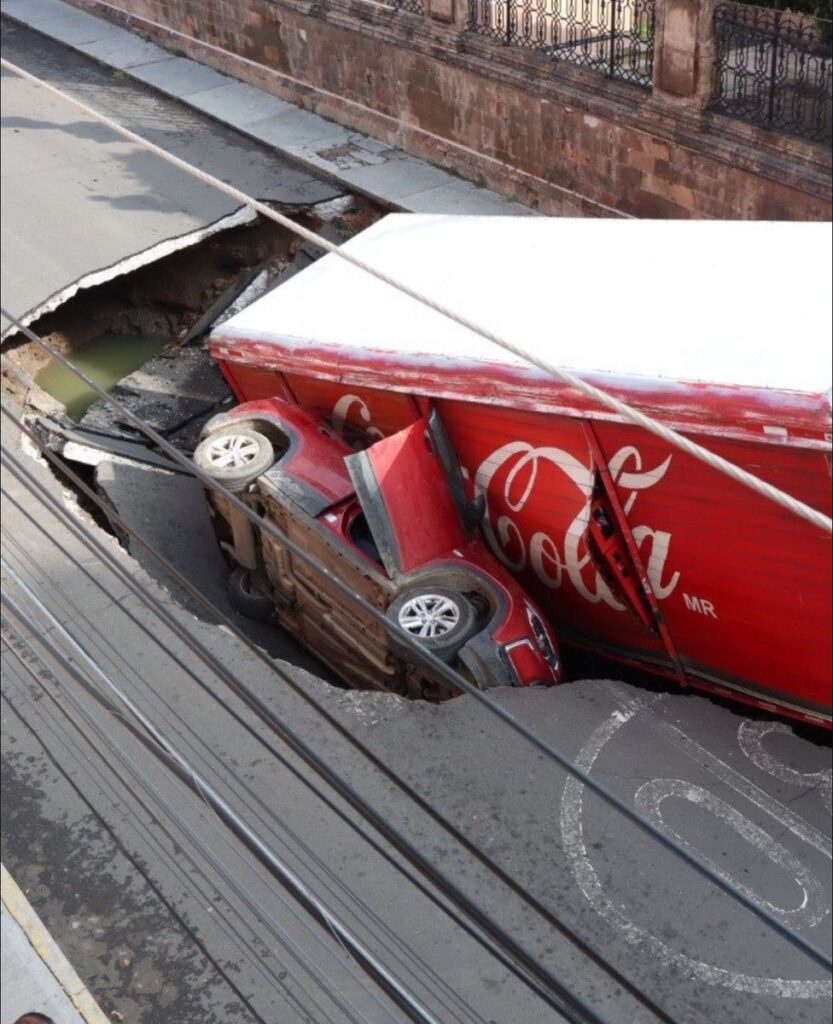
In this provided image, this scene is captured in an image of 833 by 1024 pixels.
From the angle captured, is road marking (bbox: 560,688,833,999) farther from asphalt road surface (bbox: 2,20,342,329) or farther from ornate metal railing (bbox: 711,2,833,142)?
asphalt road surface (bbox: 2,20,342,329)

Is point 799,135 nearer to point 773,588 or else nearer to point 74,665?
point 773,588

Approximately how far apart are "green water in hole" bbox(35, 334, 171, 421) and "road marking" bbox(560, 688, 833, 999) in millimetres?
7348

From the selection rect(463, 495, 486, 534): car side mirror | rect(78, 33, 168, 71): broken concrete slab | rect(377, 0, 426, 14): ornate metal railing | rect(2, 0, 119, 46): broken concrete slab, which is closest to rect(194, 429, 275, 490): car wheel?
rect(463, 495, 486, 534): car side mirror

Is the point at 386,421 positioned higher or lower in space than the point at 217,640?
higher

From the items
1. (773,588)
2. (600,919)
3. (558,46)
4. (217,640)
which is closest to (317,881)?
(600,919)

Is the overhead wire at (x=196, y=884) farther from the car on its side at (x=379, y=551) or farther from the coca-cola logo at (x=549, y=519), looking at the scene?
the coca-cola logo at (x=549, y=519)

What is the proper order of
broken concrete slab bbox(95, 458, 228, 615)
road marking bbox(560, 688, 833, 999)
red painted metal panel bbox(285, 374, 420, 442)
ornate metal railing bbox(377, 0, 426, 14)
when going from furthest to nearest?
ornate metal railing bbox(377, 0, 426, 14)
broken concrete slab bbox(95, 458, 228, 615)
red painted metal panel bbox(285, 374, 420, 442)
road marking bbox(560, 688, 833, 999)

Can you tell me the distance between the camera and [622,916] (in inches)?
259

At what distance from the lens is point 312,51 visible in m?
16.0

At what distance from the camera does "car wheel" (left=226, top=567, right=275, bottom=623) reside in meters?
9.55

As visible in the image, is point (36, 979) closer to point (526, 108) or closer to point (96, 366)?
point (96, 366)

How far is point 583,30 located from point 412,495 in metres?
6.86

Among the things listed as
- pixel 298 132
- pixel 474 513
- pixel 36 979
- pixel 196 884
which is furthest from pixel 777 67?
pixel 36 979

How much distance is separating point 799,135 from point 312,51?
24.8ft
